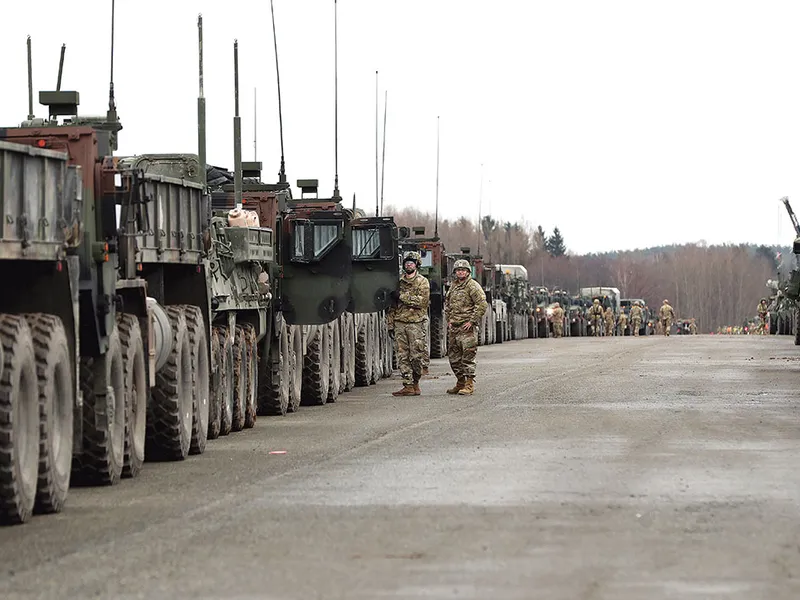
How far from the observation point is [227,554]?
9602 millimetres

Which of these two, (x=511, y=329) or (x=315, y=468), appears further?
(x=511, y=329)

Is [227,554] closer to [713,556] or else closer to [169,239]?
[713,556]

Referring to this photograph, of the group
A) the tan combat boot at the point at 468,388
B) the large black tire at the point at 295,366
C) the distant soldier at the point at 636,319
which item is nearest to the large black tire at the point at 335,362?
the large black tire at the point at 295,366

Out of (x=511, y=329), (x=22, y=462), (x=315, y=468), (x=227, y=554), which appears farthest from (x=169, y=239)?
(x=511, y=329)

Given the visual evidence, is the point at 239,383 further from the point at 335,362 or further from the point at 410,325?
the point at 410,325

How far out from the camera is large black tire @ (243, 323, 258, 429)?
20250mm

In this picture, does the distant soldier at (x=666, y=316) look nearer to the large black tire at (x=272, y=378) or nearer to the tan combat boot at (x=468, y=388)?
the tan combat boot at (x=468, y=388)

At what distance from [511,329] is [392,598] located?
5725cm

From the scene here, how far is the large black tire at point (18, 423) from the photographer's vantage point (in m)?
11.1

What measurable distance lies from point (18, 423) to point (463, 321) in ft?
51.0

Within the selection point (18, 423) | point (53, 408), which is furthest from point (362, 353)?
point (18, 423)

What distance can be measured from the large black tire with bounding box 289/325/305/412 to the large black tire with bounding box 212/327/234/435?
3.95 metres

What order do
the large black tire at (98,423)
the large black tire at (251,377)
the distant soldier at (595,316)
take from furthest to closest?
the distant soldier at (595,316) → the large black tire at (251,377) → the large black tire at (98,423)

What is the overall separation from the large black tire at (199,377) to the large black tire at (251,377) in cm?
238
